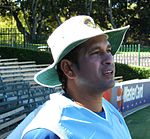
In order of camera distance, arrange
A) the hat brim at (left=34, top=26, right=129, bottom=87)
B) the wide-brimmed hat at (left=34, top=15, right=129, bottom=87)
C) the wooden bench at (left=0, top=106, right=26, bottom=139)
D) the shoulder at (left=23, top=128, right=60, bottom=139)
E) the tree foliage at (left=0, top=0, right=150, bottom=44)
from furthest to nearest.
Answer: the tree foliage at (left=0, top=0, right=150, bottom=44)
the wooden bench at (left=0, top=106, right=26, bottom=139)
the hat brim at (left=34, top=26, right=129, bottom=87)
the wide-brimmed hat at (left=34, top=15, right=129, bottom=87)
the shoulder at (left=23, top=128, right=60, bottom=139)

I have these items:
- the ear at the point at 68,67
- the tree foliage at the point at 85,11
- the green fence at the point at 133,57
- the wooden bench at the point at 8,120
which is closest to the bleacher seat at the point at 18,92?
the wooden bench at the point at 8,120

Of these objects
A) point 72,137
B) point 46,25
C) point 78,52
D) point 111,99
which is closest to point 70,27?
point 78,52

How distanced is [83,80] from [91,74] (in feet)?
0.14

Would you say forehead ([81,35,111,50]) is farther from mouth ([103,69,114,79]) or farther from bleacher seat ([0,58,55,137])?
bleacher seat ([0,58,55,137])

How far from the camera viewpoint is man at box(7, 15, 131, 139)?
1506mm

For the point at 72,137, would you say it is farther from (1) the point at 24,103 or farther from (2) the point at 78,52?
(1) the point at 24,103

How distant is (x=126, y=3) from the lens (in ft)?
143

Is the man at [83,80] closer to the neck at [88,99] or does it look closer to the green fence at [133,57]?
the neck at [88,99]

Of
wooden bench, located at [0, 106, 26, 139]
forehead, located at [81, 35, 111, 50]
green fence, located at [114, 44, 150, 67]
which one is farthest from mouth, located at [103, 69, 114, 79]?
green fence, located at [114, 44, 150, 67]

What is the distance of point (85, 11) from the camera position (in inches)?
1506

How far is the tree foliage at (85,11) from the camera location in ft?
128

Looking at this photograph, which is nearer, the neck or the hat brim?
the neck

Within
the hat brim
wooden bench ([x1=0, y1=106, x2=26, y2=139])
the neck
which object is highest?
the hat brim

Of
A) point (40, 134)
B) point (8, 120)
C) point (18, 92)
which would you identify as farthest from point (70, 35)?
point (18, 92)
